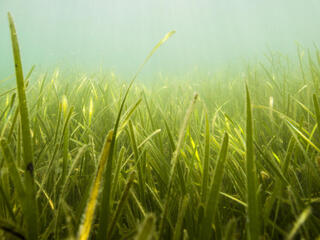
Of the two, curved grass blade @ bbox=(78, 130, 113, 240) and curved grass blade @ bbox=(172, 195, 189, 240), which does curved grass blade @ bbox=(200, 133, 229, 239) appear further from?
curved grass blade @ bbox=(78, 130, 113, 240)

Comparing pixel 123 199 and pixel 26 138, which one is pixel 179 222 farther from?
pixel 26 138

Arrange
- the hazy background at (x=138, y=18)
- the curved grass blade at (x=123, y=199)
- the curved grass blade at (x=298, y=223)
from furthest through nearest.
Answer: the hazy background at (x=138, y=18) < the curved grass blade at (x=123, y=199) < the curved grass blade at (x=298, y=223)

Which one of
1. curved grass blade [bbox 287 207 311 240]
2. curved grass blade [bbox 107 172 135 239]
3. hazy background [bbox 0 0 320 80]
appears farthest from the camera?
hazy background [bbox 0 0 320 80]

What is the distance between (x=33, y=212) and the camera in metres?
0.23

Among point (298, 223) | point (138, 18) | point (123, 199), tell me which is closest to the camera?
point (298, 223)

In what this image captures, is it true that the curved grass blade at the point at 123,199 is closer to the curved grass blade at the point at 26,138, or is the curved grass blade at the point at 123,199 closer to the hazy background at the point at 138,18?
the curved grass blade at the point at 26,138

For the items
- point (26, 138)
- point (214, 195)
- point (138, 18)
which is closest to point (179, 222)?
point (214, 195)

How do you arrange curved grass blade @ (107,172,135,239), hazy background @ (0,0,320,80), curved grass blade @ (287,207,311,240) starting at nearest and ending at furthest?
curved grass blade @ (287,207,311,240) → curved grass blade @ (107,172,135,239) → hazy background @ (0,0,320,80)

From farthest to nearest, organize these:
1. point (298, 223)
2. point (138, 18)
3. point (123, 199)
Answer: point (138, 18), point (123, 199), point (298, 223)

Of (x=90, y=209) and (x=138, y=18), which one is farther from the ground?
(x=138, y=18)

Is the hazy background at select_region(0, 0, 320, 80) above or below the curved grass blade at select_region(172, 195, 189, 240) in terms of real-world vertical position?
above

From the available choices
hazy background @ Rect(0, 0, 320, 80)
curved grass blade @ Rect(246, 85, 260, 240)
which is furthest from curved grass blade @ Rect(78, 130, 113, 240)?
hazy background @ Rect(0, 0, 320, 80)

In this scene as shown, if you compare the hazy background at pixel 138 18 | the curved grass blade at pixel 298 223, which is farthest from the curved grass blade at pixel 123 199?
the hazy background at pixel 138 18

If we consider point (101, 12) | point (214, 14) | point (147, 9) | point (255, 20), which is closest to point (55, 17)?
point (101, 12)
